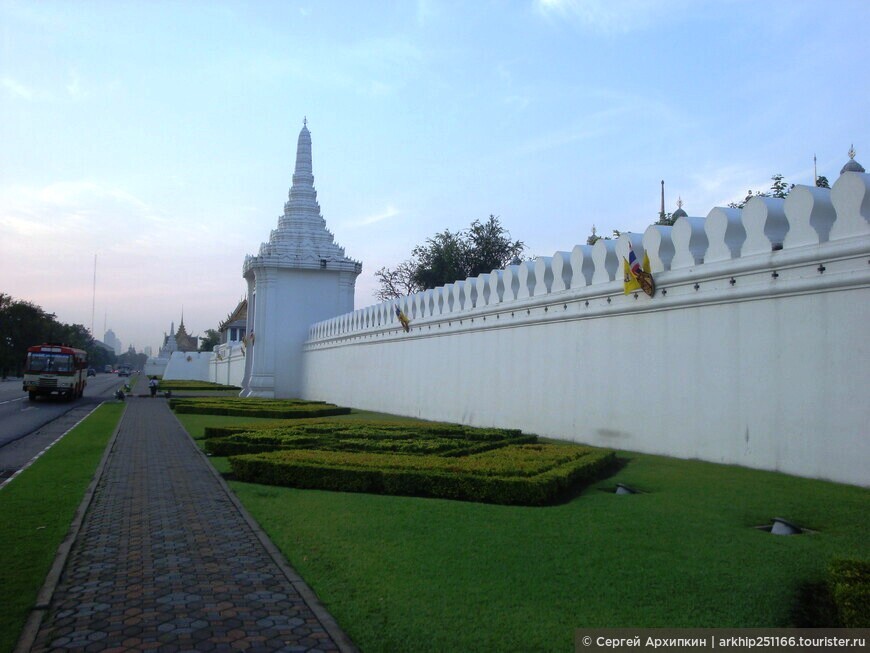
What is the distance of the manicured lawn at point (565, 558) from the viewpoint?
Result: 444cm

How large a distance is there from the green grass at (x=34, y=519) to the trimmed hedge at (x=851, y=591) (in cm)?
464

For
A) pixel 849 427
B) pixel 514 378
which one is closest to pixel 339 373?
pixel 514 378

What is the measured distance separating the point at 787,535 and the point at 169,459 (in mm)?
9826

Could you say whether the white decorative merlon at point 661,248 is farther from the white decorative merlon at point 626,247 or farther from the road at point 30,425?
the road at point 30,425

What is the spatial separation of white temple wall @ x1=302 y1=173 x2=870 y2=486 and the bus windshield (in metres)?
24.6

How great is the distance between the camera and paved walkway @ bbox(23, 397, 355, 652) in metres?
4.41

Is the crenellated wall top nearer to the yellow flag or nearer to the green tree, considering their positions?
the yellow flag

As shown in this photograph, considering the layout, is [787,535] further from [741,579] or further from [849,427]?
[849,427]

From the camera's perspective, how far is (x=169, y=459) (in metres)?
12.6

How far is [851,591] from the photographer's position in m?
4.13

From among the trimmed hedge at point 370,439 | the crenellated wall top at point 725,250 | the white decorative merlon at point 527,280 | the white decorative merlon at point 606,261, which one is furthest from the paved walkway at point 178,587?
the white decorative merlon at point 527,280

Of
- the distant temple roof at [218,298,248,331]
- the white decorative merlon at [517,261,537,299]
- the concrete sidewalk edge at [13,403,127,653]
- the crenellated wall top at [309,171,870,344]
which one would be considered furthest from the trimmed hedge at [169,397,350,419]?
the distant temple roof at [218,298,248,331]

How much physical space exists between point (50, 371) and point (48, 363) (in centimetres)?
43

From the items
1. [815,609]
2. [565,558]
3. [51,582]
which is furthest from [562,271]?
[51,582]
